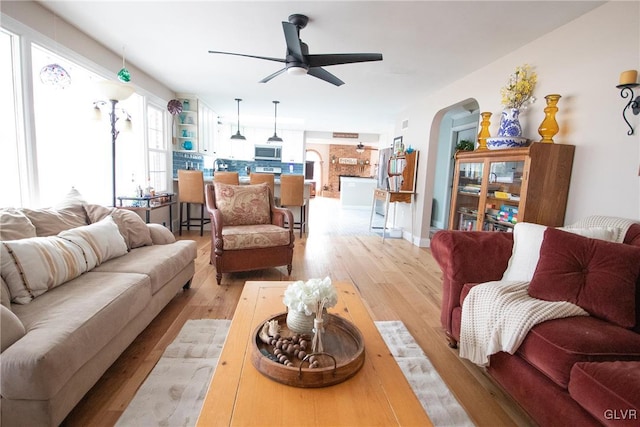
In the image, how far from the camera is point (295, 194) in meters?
4.93

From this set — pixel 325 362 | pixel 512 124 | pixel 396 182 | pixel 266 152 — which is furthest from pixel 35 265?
pixel 266 152

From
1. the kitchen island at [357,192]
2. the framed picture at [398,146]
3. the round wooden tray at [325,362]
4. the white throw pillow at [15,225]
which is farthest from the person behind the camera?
the kitchen island at [357,192]

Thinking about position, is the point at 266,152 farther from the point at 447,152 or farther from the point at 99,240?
the point at 99,240

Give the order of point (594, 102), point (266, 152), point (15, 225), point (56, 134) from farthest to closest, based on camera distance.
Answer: point (266, 152) < point (56, 134) < point (594, 102) < point (15, 225)

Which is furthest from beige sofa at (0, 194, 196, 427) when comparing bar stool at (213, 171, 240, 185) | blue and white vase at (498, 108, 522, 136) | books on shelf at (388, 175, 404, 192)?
books on shelf at (388, 175, 404, 192)

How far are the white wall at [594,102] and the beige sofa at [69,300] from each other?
3.16 metres

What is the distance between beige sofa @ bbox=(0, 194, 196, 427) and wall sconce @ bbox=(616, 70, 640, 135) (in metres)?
3.26

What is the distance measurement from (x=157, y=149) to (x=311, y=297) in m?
4.62

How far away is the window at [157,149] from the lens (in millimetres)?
4602

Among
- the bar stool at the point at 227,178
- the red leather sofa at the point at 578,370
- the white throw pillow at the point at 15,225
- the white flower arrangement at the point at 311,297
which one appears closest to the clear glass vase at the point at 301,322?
the white flower arrangement at the point at 311,297

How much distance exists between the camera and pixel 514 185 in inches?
104

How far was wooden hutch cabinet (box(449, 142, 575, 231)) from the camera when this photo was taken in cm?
239

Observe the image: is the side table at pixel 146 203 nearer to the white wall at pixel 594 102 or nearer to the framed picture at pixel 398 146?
the framed picture at pixel 398 146

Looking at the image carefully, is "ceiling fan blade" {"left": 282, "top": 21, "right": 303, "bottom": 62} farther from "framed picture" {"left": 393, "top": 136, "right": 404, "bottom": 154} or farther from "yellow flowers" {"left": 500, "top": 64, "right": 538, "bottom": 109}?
"framed picture" {"left": 393, "top": 136, "right": 404, "bottom": 154}
